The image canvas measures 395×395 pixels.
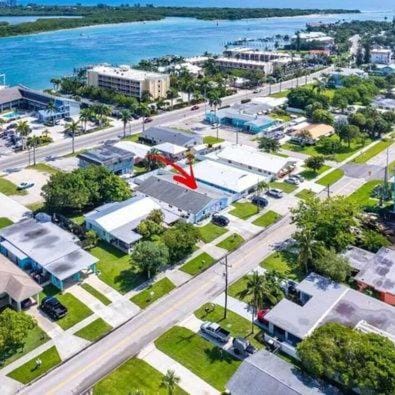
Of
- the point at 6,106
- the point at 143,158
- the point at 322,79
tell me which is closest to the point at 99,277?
the point at 143,158

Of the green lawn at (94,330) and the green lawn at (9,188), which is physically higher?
the green lawn at (9,188)

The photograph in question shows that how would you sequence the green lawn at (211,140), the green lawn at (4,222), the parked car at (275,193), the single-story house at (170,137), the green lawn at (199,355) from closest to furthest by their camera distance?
1. the green lawn at (199,355)
2. the green lawn at (4,222)
3. the parked car at (275,193)
4. the single-story house at (170,137)
5. the green lawn at (211,140)

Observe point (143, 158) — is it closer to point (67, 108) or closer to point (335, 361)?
point (67, 108)

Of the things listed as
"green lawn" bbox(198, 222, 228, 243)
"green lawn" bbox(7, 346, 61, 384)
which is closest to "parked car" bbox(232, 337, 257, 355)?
"green lawn" bbox(7, 346, 61, 384)

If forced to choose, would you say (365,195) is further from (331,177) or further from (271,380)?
(271,380)

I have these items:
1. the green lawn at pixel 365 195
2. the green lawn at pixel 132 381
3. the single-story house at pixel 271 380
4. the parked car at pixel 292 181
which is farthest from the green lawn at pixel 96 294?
the green lawn at pixel 365 195

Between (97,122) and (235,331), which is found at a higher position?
(97,122)

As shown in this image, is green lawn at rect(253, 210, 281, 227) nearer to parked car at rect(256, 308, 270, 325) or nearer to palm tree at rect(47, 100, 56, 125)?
parked car at rect(256, 308, 270, 325)

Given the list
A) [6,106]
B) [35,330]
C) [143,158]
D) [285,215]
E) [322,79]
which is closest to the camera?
[35,330]

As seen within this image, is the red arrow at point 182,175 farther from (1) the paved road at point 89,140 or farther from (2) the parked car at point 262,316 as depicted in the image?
(2) the parked car at point 262,316
